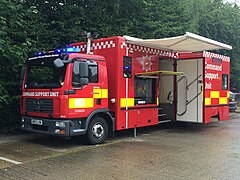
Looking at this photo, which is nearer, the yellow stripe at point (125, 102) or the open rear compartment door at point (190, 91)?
the yellow stripe at point (125, 102)

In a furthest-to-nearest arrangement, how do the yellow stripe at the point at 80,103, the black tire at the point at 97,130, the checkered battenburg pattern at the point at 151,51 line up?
the checkered battenburg pattern at the point at 151,51 < the black tire at the point at 97,130 < the yellow stripe at the point at 80,103

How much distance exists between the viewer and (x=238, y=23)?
2083 cm

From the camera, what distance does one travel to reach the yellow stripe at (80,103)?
756cm

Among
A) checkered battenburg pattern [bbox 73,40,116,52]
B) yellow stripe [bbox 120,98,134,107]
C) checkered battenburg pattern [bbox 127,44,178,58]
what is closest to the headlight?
yellow stripe [bbox 120,98,134,107]

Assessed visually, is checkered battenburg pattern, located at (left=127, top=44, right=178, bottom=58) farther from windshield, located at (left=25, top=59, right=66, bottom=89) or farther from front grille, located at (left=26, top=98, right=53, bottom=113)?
front grille, located at (left=26, top=98, right=53, bottom=113)

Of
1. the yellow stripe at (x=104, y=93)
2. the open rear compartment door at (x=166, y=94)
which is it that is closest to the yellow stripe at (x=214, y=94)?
the open rear compartment door at (x=166, y=94)

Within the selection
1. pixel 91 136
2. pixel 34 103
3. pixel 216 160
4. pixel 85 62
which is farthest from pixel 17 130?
pixel 216 160

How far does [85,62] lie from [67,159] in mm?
2550

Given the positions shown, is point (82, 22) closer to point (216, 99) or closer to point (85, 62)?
point (85, 62)

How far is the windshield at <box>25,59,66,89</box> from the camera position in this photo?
7695 millimetres

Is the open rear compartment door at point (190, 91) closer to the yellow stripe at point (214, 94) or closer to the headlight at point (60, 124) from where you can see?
the yellow stripe at point (214, 94)

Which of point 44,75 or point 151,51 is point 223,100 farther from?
point 44,75

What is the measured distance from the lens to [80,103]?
306 inches

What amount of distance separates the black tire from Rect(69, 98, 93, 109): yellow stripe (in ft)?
1.66
